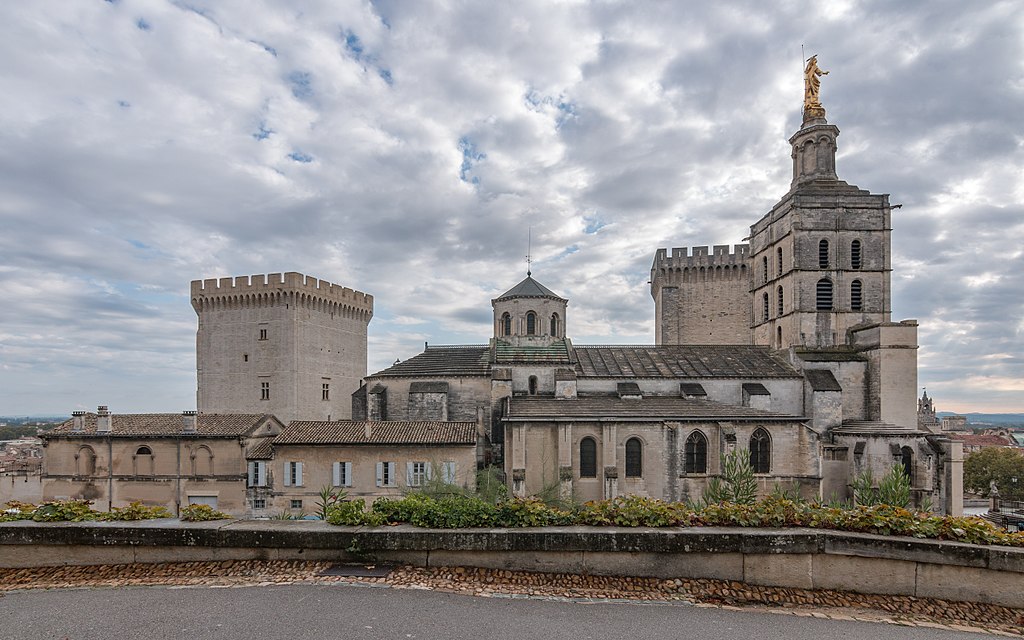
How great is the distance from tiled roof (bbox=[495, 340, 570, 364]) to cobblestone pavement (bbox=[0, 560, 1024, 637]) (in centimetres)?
2305

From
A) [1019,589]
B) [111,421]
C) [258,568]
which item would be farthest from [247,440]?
[1019,589]

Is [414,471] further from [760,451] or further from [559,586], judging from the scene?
[559,586]

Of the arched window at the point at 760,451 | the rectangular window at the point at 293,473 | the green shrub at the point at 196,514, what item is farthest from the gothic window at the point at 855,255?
the green shrub at the point at 196,514

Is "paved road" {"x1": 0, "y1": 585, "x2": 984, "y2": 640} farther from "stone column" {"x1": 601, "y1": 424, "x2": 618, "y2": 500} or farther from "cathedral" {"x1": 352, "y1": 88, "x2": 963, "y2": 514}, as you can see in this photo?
"stone column" {"x1": 601, "y1": 424, "x2": 618, "y2": 500}

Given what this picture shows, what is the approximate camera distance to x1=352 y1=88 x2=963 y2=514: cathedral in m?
24.2

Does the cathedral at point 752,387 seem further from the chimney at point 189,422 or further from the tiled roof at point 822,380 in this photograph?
the chimney at point 189,422

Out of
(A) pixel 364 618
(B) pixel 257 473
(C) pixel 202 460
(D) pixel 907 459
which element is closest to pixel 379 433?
(B) pixel 257 473

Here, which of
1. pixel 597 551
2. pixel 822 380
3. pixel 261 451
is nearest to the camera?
pixel 597 551

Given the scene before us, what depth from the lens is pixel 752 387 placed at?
2916 centimetres

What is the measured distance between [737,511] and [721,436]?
18110 millimetres

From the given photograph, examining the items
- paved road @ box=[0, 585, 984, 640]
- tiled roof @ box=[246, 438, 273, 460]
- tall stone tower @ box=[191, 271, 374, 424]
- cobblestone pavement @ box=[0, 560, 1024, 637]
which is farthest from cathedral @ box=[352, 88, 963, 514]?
paved road @ box=[0, 585, 984, 640]

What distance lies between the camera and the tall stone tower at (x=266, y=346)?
125 feet

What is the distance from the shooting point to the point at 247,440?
2673cm

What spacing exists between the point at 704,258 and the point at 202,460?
116 feet
